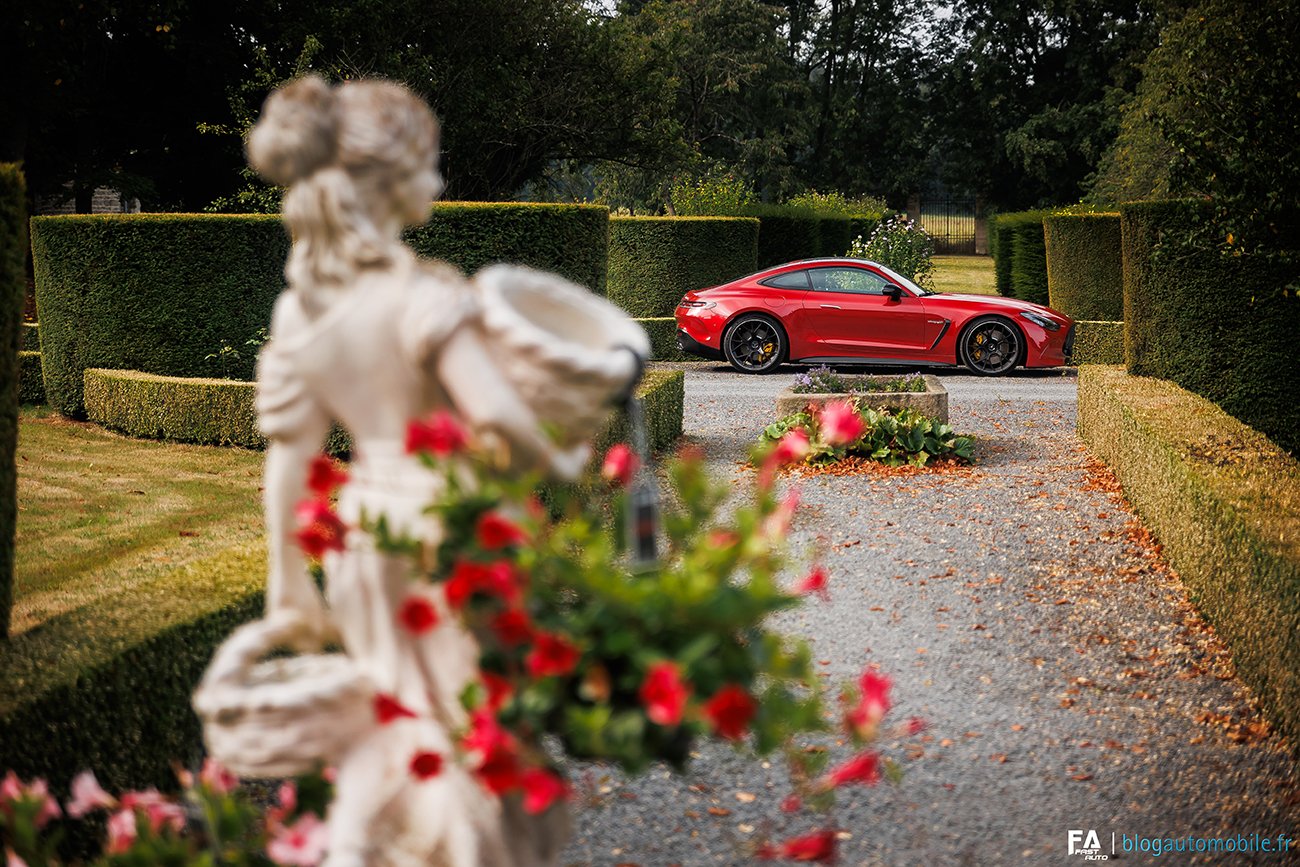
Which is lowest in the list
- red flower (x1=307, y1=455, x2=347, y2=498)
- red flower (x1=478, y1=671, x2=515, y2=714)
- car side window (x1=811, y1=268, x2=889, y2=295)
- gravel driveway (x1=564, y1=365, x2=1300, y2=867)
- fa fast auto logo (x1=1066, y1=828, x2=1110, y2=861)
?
fa fast auto logo (x1=1066, y1=828, x2=1110, y2=861)

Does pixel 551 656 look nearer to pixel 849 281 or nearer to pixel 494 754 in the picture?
pixel 494 754

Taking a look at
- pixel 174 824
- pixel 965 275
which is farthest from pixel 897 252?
pixel 174 824

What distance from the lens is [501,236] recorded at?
35.2 ft

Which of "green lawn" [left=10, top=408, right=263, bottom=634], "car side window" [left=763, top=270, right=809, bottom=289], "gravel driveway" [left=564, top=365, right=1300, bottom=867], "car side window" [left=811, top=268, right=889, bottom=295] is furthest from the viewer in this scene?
"car side window" [left=763, top=270, right=809, bottom=289]

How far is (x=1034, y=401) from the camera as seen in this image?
13.6m

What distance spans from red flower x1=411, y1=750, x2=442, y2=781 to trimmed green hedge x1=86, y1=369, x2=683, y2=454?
7915mm

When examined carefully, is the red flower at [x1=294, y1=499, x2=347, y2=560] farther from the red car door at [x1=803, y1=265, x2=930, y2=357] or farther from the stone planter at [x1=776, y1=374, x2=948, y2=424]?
the red car door at [x1=803, y1=265, x2=930, y2=357]

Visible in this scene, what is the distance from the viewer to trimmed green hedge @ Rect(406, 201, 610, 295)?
10711 mm

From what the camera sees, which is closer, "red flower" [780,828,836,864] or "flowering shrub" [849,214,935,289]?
"red flower" [780,828,836,864]

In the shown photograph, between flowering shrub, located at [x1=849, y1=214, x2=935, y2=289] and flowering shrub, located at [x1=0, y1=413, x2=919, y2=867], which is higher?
flowering shrub, located at [x1=849, y1=214, x2=935, y2=289]

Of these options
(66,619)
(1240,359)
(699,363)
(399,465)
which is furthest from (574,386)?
(699,363)

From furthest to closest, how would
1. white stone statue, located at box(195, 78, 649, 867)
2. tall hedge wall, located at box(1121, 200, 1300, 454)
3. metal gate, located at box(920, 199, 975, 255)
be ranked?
metal gate, located at box(920, 199, 975, 255)
tall hedge wall, located at box(1121, 200, 1300, 454)
white stone statue, located at box(195, 78, 649, 867)

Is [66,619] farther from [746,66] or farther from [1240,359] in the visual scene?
[746,66]

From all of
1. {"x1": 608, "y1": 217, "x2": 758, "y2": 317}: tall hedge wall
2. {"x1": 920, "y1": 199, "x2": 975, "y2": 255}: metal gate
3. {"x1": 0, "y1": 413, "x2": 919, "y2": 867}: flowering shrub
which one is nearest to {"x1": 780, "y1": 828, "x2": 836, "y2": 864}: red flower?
{"x1": 0, "y1": 413, "x2": 919, "y2": 867}: flowering shrub
